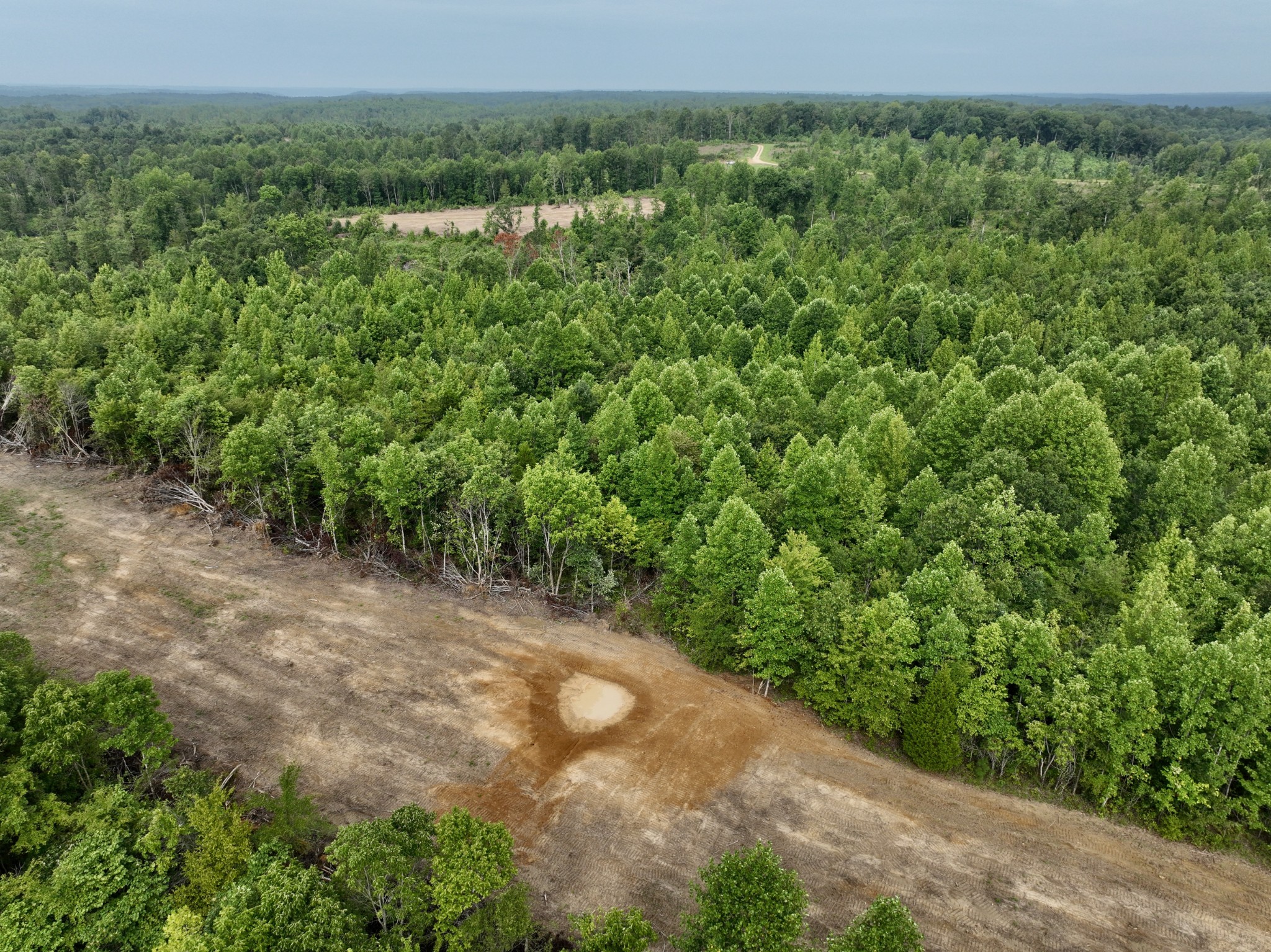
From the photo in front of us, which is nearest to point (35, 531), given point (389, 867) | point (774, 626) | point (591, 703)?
point (591, 703)

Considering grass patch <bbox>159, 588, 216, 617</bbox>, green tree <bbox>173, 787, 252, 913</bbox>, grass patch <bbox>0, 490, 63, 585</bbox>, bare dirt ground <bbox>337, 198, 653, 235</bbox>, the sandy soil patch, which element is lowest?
the sandy soil patch

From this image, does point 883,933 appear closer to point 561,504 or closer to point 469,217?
point 561,504

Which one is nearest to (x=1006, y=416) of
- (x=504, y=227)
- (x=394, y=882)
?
(x=394, y=882)

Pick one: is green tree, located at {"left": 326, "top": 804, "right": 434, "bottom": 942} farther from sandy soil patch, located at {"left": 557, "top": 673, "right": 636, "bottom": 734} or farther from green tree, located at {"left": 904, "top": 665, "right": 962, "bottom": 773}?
green tree, located at {"left": 904, "top": 665, "right": 962, "bottom": 773}

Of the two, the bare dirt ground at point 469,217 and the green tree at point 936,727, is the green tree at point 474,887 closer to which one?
the green tree at point 936,727

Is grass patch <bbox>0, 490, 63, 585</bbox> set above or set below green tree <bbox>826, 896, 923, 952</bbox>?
below

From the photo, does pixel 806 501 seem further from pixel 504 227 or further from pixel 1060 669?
pixel 504 227

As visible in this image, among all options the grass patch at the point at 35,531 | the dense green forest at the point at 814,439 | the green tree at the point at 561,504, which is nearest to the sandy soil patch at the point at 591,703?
the dense green forest at the point at 814,439

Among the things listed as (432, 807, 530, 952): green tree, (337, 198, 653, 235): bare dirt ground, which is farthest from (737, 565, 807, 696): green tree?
(337, 198, 653, 235): bare dirt ground
